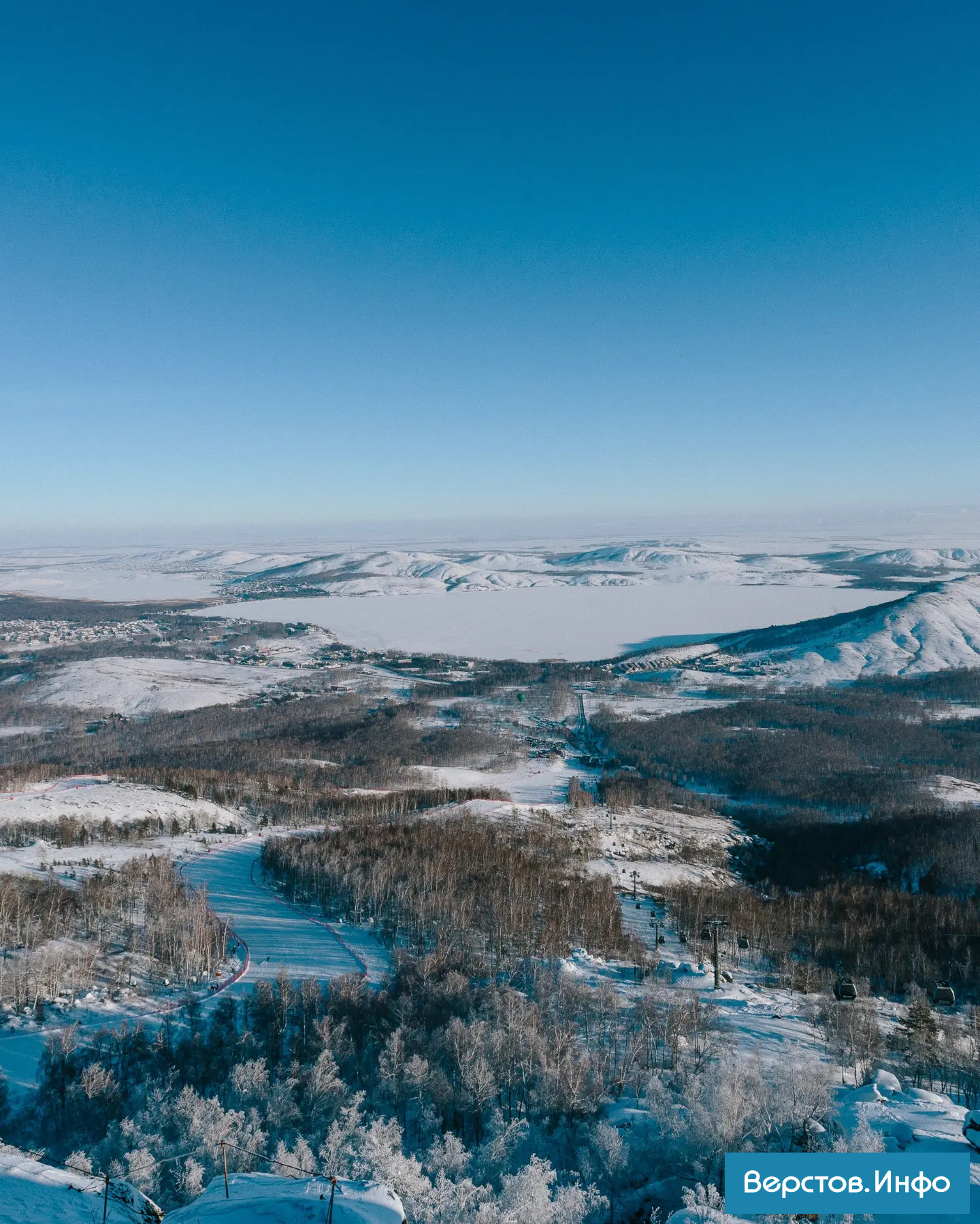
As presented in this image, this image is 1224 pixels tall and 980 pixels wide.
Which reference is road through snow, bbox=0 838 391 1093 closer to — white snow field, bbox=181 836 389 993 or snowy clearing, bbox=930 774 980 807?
white snow field, bbox=181 836 389 993

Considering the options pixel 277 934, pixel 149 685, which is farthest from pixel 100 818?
pixel 149 685

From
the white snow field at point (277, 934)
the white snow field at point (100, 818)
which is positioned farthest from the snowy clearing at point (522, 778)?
the white snow field at point (277, 934)

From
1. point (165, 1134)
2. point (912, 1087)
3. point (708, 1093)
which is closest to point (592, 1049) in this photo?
point (708, 1093)

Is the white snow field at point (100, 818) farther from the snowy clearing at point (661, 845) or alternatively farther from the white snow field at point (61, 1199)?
the snowy clearing at point (661, 845)

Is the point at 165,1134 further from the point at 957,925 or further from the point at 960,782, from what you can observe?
the point at 960,782

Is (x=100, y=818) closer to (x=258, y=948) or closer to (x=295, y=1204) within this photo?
(x=258, y=948)

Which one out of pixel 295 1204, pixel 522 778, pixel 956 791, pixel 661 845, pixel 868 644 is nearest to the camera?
pixel 295 1204
